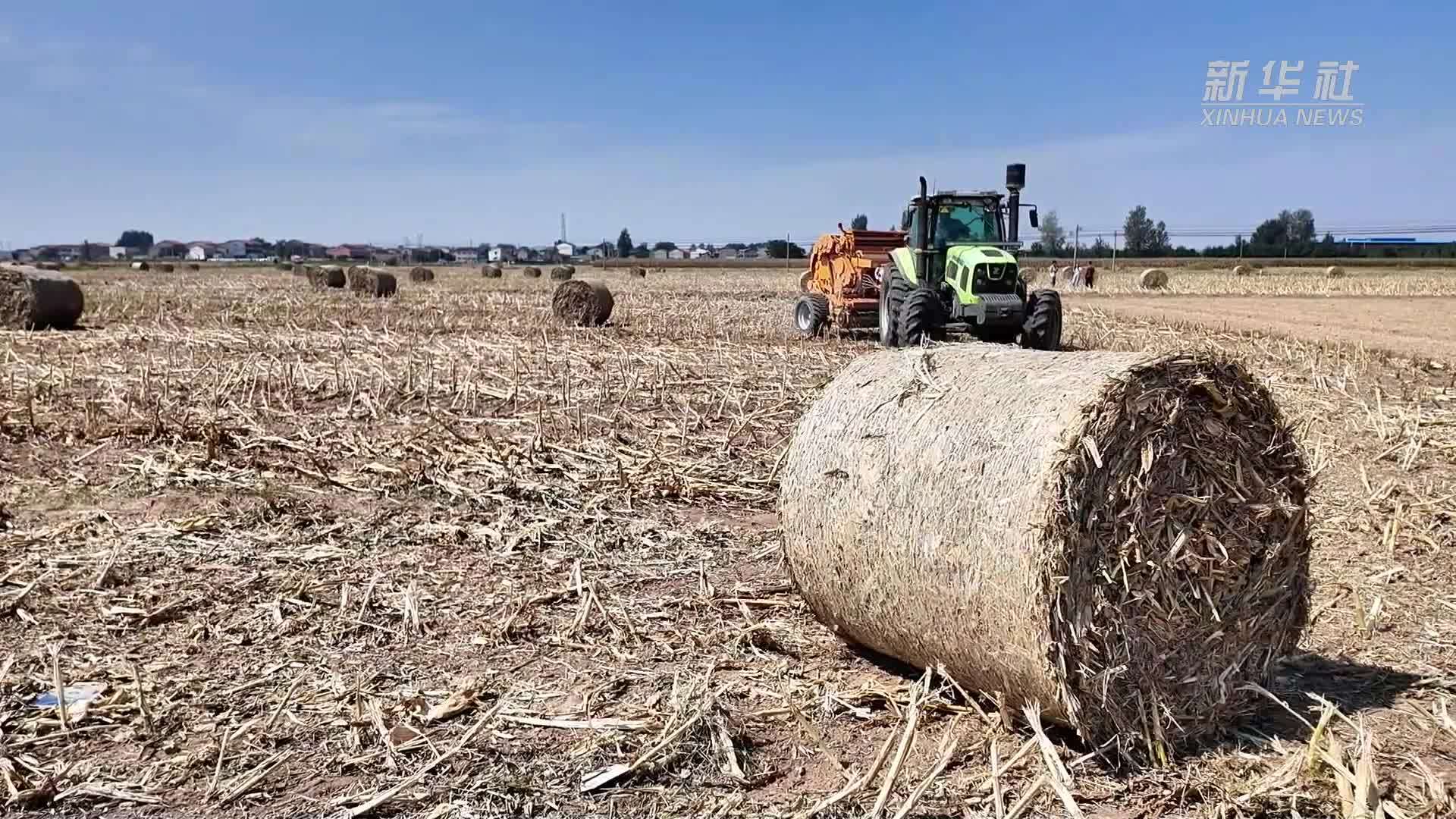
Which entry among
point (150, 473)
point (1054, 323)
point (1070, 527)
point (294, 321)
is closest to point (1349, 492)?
point (1070, 527)

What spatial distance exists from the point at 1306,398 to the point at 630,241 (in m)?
97.0

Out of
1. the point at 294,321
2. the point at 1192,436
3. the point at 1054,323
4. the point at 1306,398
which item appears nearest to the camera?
the point at 1192,436

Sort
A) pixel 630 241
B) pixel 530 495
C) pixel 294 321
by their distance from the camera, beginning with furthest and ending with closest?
pixel 630 241 → pixel 294 321 → pixel 530 495

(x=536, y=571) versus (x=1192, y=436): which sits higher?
(x=1192, y=436)

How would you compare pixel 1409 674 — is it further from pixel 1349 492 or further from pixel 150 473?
pixel 150 473

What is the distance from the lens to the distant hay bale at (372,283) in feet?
88.4

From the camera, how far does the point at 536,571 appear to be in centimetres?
560

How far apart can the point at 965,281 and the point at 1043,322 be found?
3.48ft

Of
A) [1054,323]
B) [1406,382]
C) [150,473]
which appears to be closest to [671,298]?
[1054,323]

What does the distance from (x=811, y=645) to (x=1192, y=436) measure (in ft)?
6.01

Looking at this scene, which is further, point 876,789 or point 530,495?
point 530,495

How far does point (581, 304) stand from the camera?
18.2 metres

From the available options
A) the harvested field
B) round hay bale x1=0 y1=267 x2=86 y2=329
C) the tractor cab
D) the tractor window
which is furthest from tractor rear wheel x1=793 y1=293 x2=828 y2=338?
round hay bale x1=0 y1=267 x2=86 y2=329

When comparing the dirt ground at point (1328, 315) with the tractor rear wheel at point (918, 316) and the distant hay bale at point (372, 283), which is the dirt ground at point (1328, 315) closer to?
the tractor rear wheel at point (918, 316)
